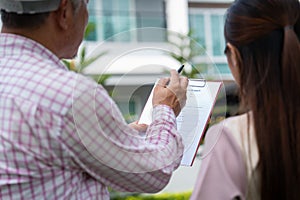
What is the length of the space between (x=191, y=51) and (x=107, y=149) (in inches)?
14.3

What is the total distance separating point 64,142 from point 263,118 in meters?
0.33

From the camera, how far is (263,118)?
3.11 feet

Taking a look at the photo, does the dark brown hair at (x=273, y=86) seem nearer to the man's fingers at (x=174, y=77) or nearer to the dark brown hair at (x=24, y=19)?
the man's fingers at (x=174, y=77)

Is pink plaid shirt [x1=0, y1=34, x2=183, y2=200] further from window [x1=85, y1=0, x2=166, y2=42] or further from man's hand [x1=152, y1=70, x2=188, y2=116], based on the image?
window [x1=85, y1=0, x2=166, y2=42]

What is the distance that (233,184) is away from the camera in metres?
0.94

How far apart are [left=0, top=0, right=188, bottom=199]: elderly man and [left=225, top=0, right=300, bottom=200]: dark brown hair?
0.52ft

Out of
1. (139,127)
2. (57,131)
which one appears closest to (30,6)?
(57,131)

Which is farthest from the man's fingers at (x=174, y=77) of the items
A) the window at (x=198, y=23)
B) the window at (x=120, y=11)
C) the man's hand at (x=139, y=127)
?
the window at (x=198, y=23)

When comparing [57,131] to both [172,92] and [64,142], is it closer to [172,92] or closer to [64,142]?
[64,142]

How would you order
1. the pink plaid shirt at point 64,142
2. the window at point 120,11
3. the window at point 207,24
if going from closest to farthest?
1. the pink plaid shirt at point 64,142
2. the window at point 120,11
3. the window at point 207,24

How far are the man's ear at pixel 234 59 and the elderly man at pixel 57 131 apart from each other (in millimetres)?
146

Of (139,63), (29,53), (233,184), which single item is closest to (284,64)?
(233,184)

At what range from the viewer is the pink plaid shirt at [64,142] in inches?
35.7

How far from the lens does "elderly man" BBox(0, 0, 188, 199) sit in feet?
2.98
